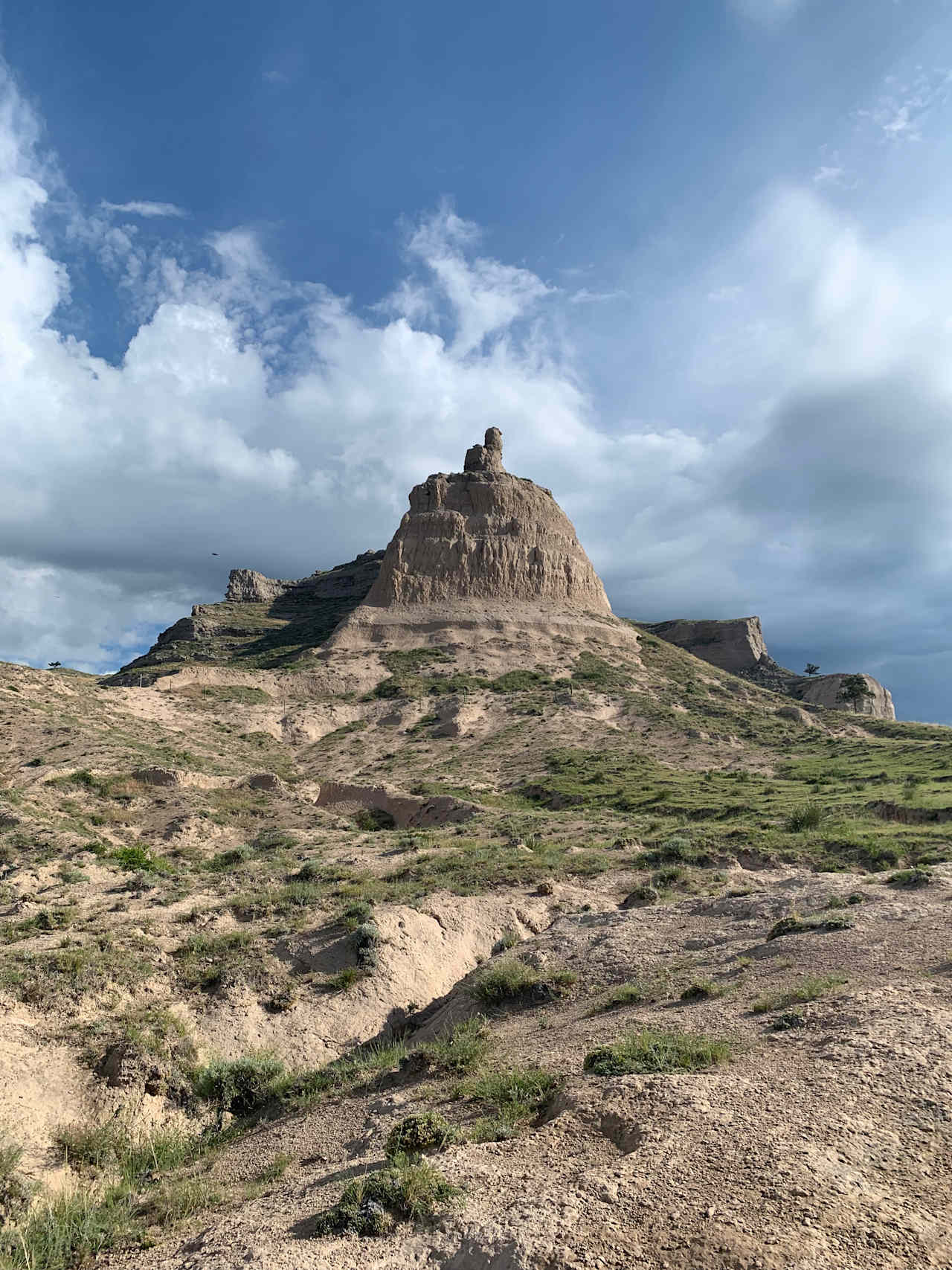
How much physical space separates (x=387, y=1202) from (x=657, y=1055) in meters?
3.08

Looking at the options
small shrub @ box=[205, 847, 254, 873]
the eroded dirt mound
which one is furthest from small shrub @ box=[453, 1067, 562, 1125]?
the eroded dirt mound

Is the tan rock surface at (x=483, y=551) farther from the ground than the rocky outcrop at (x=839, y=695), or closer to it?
farther from the ground

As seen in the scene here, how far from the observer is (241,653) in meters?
70.6

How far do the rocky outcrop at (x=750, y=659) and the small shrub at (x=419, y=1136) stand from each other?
3493 inches

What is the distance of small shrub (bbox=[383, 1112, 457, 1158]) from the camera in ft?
20.2

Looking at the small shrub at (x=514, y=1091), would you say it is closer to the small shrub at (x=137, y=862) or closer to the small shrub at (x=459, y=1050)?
the small shrub at (x=459, y=1050)

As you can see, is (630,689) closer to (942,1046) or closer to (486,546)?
(486,546)

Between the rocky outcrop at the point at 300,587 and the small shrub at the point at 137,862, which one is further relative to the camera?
the rocky outcrop at the point at 300,587

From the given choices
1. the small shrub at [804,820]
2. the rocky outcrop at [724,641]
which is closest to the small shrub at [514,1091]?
the small shrub at [804,820]

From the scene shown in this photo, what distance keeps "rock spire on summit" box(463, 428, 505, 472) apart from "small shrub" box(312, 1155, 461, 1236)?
74697 mm

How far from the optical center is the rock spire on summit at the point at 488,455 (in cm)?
7781

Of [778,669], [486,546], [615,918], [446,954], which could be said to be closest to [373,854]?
[446,954]

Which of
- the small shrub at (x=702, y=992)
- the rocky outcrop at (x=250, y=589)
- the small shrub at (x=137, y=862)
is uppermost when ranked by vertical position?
the rocky outcrop at (x=250, y=589)

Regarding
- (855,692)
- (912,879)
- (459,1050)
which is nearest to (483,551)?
(855,692)
